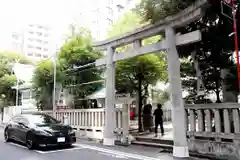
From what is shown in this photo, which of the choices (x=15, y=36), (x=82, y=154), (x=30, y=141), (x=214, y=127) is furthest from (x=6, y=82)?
(x=15, y=36)

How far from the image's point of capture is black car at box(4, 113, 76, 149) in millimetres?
10026

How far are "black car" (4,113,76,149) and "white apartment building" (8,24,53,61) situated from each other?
62.5 meters

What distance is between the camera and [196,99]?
10.1 metres

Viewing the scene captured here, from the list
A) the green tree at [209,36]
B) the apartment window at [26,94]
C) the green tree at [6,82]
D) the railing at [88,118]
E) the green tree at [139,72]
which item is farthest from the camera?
the green tree at [6,82]

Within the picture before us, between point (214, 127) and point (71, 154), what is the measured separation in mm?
5076

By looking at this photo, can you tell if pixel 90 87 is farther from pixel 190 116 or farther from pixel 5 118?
pixel 5 118

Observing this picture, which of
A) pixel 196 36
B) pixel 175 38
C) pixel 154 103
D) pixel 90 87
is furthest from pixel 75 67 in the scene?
pixel 196 36

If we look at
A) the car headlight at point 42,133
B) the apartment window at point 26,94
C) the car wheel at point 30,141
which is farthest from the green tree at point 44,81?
the car headlight at point 42,133

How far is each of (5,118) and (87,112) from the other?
16.5 m

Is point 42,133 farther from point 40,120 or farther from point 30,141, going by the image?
point 40,120

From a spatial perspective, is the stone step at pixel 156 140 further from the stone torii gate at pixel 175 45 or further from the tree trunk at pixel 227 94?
the tree trunk at pixel 227 94

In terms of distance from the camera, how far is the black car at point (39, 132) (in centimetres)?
1003

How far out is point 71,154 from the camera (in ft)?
30.3

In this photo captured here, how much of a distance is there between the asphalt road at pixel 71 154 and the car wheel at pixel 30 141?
196mm
